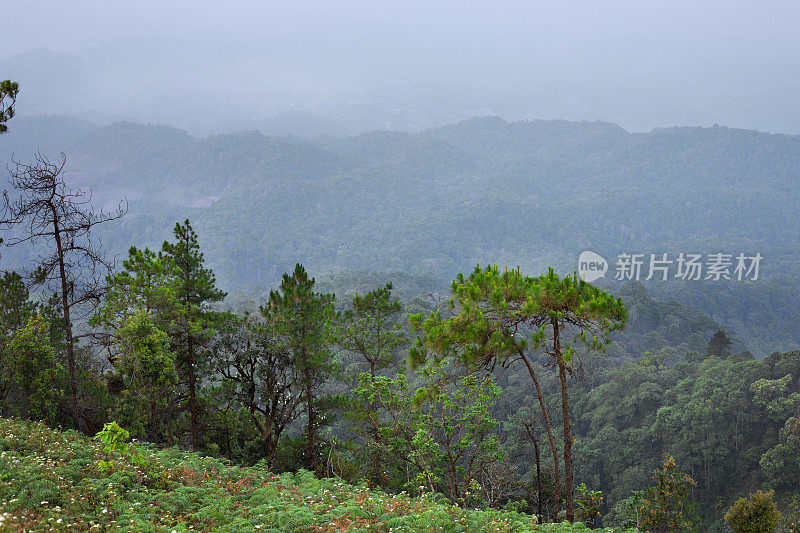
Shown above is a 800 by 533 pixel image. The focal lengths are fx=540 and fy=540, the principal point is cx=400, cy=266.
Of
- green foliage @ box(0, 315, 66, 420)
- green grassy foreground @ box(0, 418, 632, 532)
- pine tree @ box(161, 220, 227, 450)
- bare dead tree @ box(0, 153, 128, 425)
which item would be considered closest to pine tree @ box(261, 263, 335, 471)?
pine tree @ box(161, 220, 227, 450)

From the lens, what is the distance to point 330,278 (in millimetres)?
110625

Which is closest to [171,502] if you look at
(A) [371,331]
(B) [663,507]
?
(A) [371,331]

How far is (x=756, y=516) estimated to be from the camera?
46.7ft

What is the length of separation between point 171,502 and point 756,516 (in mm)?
14734

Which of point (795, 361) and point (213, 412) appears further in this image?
point (795, 361)

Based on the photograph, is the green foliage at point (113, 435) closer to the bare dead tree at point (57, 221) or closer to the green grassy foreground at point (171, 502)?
the green grassy foreground at point (171, 502)

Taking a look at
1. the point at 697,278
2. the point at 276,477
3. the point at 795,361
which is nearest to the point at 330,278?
the point at 697,278

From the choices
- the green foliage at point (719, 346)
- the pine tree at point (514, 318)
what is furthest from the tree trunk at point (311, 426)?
the green foliage at point (719, 346)

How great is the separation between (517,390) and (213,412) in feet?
126

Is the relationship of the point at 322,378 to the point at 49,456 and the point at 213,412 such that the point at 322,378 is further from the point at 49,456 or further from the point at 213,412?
the point at 49,456

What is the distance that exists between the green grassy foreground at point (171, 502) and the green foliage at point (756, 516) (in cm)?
971

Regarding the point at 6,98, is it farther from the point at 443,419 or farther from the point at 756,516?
the point at 756,516

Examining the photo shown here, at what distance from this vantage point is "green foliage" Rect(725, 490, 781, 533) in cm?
1398

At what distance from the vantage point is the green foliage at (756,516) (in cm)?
1398
